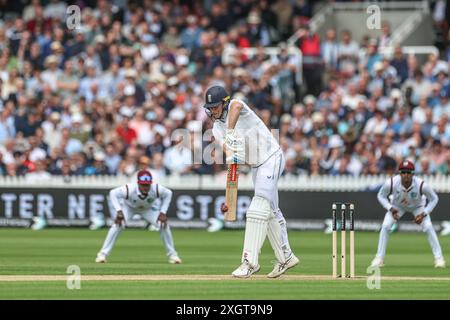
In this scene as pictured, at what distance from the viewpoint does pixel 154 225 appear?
2078 cm

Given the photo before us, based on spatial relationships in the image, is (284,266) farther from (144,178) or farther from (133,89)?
(133,89)

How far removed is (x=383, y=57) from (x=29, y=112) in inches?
325

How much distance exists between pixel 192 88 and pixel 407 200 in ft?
37.1

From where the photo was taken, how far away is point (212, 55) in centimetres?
3188

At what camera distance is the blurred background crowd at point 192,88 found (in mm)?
29031

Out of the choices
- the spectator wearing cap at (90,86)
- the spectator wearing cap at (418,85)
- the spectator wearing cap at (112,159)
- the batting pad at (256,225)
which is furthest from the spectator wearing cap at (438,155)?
the batting pad at (256,225)

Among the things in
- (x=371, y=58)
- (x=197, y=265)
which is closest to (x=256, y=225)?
(x=197, y=265)

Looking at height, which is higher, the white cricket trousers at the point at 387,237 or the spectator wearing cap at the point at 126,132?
the spectator wearing cap at the point at 126,132

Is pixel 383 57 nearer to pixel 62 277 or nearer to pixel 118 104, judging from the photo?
pixel 118 104

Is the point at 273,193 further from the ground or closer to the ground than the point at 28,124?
closer to the ground

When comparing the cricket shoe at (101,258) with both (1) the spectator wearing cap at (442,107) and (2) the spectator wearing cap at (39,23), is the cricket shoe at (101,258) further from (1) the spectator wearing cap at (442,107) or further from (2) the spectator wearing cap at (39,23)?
(2) the spectator wearing cap at (39,23)

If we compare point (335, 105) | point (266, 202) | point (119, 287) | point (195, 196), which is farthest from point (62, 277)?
point (335, 105)

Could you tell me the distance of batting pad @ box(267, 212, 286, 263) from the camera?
635 inches

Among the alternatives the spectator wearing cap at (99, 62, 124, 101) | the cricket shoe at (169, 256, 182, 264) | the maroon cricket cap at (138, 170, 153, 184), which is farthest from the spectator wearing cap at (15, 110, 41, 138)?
the cricket shoe at (169, 256, 182, 264)
